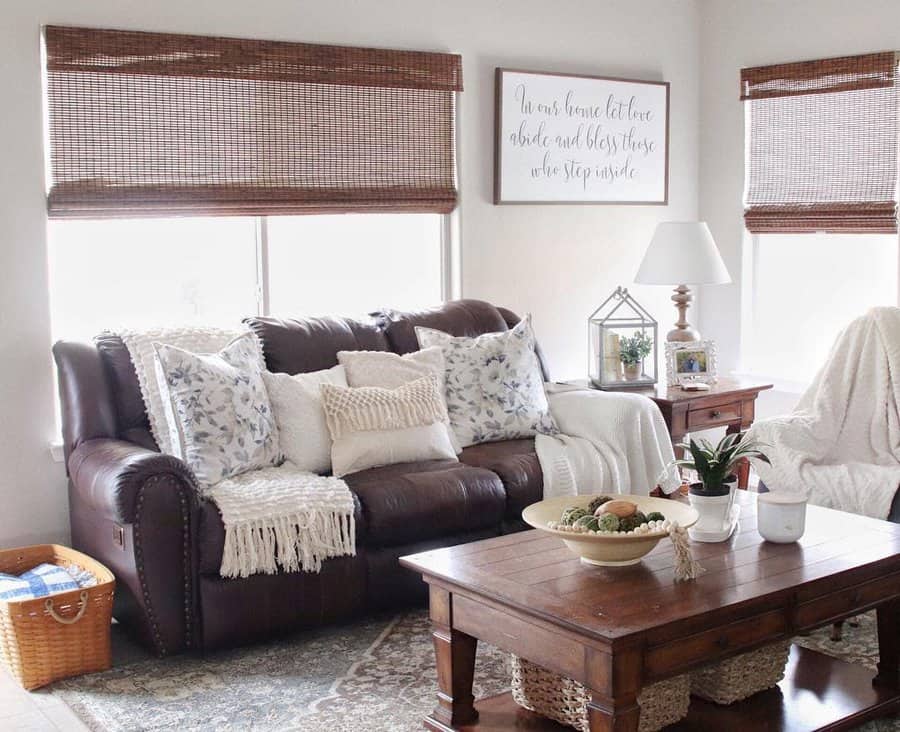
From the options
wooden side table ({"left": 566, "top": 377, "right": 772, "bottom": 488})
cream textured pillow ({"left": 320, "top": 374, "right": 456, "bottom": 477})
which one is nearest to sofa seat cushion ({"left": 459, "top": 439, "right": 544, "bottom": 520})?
cream textured pillow ({"left": 320, "top": 374, "right": 456, "bottom": 477})

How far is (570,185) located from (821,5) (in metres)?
1.33

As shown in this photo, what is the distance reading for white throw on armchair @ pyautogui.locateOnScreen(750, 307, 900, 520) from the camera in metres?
4.08

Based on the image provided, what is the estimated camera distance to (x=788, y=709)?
9.69 feet

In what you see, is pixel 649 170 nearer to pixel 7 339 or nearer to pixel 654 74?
pixel 654 74

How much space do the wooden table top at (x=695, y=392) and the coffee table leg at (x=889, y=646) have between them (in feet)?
5.45

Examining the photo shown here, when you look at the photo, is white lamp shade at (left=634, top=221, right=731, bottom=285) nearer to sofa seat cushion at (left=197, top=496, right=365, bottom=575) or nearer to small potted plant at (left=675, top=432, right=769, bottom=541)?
small potted plant at (left=675, top=432, right=769, bottom=541)

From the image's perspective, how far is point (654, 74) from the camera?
5613mm

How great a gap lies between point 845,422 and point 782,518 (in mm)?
1341

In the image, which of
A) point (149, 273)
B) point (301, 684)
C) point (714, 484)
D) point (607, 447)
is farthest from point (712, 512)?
point (149, 273)

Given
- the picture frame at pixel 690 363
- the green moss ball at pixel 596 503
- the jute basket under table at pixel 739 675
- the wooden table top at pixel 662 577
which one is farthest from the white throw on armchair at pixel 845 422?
the green moss ball at pixel 596 503

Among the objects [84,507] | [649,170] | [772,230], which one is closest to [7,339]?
[84,507]

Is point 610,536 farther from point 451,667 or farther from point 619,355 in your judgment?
point 619,355

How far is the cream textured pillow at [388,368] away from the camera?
13.8ft

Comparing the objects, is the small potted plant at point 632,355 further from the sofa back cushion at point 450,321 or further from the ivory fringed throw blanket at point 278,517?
the ivory fringed throw blanket at point 278,517
